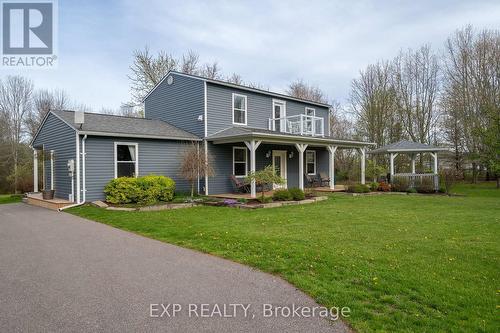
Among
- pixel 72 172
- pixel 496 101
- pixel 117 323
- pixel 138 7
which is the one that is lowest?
pixel 117 323

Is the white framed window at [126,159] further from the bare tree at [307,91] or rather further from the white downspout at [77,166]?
the bare tree at [307,91]

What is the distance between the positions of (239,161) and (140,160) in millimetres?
4916

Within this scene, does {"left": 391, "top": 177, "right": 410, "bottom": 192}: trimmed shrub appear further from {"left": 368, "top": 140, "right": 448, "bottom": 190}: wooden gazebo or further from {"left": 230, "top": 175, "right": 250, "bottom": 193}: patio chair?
{"left": 230, "top": 175, "right": 250, "bottom": 193}: patio chair

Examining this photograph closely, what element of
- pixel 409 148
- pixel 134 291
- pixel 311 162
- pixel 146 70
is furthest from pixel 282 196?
pixel 146 70

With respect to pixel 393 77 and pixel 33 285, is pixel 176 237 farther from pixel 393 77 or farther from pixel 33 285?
pixel 393 77

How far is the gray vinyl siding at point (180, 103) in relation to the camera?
15930mm

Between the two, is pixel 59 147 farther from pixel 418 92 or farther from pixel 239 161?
pixel 418 92

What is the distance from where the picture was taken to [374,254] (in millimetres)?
5461

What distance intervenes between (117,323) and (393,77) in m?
29.4

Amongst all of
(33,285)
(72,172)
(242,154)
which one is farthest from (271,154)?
(33,285)

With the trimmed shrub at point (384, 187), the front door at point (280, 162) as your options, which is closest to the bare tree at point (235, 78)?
the front door at point (280, 162)

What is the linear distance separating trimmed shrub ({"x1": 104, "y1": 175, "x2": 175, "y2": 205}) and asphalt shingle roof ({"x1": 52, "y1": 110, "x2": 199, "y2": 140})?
1928 mm

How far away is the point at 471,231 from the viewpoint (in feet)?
24.1

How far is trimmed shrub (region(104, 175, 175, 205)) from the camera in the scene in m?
12.3
